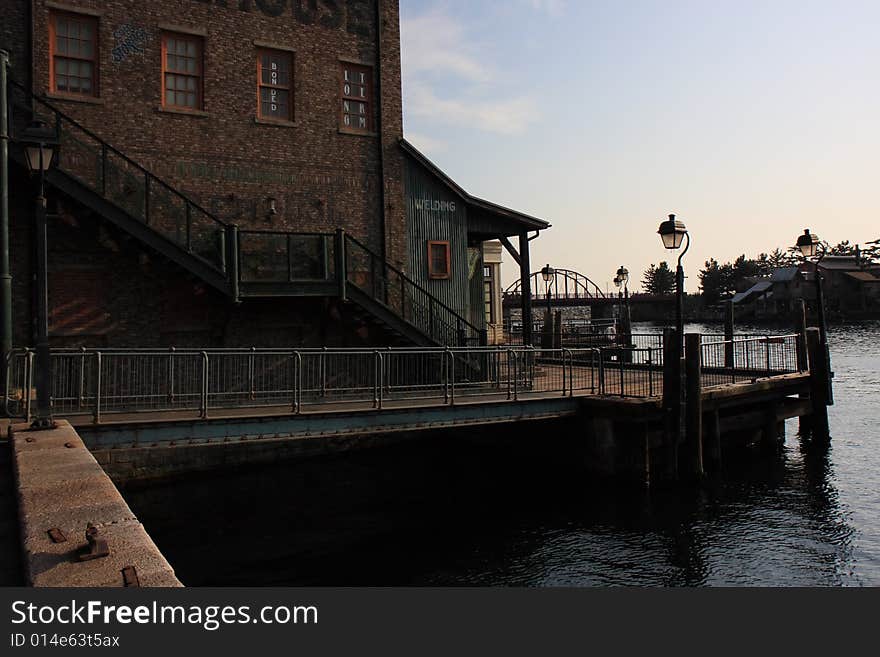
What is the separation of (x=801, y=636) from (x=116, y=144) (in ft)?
54.0

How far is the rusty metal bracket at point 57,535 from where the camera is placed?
4.92 metres

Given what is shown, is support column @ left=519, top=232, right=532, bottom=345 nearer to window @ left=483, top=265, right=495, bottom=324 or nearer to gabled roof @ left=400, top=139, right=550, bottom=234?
gabled roof @ left=400, top=139, right=550, bottom=234

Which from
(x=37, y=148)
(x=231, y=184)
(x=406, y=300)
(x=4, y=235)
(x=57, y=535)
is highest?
(x=231, y=184)

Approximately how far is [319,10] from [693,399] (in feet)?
46.3

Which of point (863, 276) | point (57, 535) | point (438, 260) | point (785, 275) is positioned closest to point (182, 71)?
point (438, 260)

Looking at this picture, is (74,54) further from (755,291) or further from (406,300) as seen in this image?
(755,291)

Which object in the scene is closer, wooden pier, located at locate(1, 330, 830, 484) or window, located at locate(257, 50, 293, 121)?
wooden pier, located at locate(1, 330, 830, 484)

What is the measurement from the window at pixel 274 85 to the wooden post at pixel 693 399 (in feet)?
38.7

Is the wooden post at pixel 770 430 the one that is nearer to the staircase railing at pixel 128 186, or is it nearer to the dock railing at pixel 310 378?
the dock railing at pixel 310 378

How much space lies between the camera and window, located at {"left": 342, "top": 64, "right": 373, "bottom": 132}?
19828 millimetres

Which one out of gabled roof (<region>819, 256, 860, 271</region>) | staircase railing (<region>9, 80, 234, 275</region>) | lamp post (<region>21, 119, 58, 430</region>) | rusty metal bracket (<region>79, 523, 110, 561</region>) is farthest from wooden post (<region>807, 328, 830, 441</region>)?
gabled roof (<region>819, 256, 860, 271</region>)

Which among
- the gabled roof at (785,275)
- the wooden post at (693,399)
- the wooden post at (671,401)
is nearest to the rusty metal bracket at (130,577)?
the wooden post at (671,401)

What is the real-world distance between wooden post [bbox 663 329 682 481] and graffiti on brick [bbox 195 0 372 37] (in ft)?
40.1

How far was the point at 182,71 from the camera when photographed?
57.6ft
